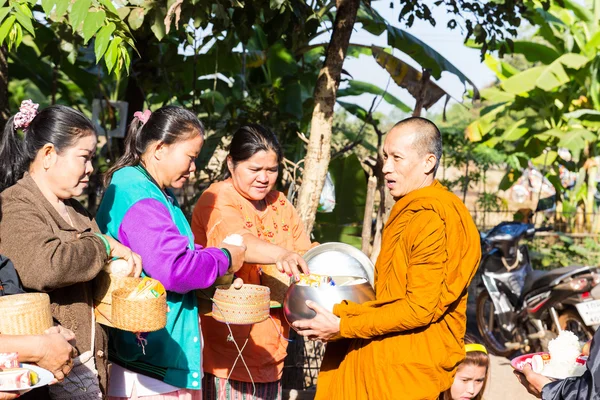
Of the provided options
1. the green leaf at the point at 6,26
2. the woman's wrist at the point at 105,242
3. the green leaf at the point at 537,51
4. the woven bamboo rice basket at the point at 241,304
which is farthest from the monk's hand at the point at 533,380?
the green leaf at the point at 537,51

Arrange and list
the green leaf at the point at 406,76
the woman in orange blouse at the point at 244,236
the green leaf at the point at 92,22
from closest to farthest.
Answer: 1. the green leaf at the point at 92,22
2. the woman in orange blouse at the point at 244,236
3. the green leaf at the point at 406,76

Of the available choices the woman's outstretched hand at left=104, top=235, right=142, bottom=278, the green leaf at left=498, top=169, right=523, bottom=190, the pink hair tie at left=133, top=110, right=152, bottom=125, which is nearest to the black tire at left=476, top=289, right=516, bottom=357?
the pink hair tie at left=133, top=110, right=152, bottom=125

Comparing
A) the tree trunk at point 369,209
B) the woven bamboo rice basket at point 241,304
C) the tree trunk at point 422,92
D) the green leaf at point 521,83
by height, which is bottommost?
the woven bamboo rice basket at point 241,304

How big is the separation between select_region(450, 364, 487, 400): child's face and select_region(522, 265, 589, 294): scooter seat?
3075mm

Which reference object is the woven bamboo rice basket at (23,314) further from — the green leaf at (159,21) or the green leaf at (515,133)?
the green leaf at (515,133)

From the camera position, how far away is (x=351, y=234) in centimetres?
833

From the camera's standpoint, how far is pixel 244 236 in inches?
132

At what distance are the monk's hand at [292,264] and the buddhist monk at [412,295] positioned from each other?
8.9 inches

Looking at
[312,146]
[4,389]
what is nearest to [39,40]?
[312,146]

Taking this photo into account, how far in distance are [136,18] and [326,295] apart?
1.90 m

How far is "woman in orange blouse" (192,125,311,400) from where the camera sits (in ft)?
11.4

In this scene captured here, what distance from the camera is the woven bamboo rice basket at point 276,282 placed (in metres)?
3.49

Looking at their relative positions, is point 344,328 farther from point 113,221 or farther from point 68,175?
A: point 68,175

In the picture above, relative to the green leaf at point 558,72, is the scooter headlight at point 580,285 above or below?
below
